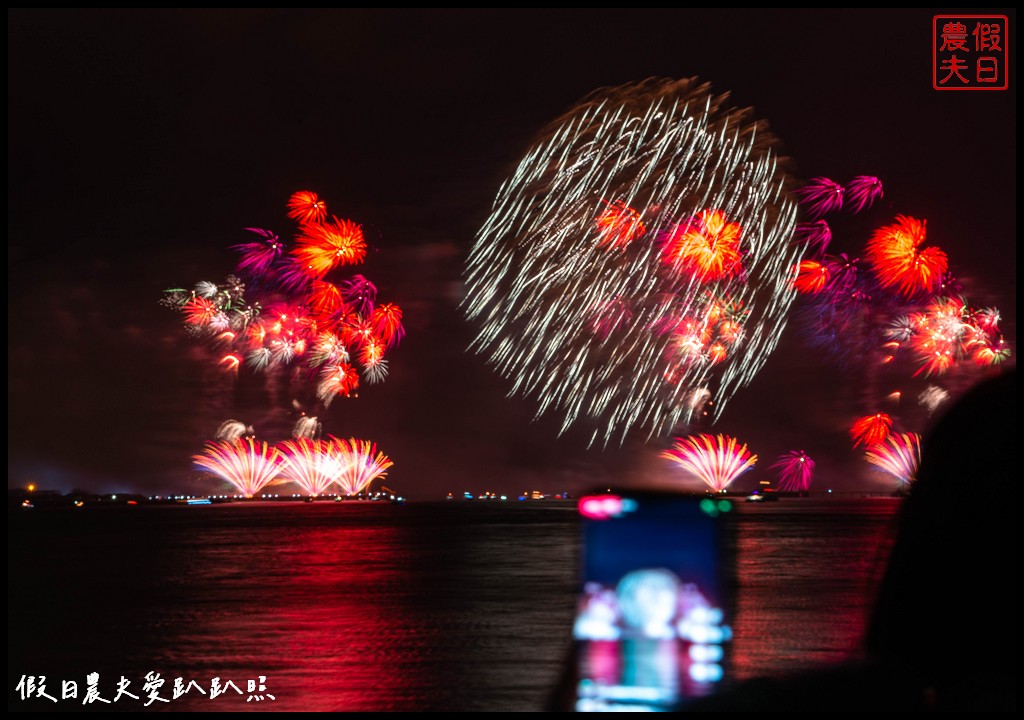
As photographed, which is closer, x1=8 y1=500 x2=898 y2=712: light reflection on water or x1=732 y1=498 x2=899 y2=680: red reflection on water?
x1=8 y1=500 x2=898 y2=712: light reflection on water

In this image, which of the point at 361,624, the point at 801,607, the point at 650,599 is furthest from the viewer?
the point at 801,607

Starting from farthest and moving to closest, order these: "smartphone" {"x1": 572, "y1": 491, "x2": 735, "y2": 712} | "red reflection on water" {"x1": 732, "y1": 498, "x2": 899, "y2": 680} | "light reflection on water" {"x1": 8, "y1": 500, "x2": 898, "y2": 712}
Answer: "red reflection on water" {"x1": 732, "y1": 498, "x2": 899, "y2": 680}, "light reflection on water" {"x1": 8, "y1": 500, "x2": 898, "y2": 712}, "smartphone" {"x1": 572, "y1": 491, "x2": 735, "y2": 712}

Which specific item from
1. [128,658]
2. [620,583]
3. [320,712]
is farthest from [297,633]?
[620,583]

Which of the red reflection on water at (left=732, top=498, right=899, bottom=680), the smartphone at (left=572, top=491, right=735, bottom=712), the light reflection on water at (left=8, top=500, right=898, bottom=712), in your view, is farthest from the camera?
the red reflection on water at (left=732, top=498, right=899, bottom=680)

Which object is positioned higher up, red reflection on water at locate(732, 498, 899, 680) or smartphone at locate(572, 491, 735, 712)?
red reflection on water at locate(732, 498, 899, 680)

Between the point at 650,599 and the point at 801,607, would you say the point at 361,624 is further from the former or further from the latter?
the point at 650,599

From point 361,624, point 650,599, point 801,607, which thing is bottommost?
point 650,599

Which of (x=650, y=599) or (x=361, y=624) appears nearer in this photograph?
(x=650, y=599)

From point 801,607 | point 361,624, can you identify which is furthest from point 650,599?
point 801,607

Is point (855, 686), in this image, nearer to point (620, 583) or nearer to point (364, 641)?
point (620, 583)
